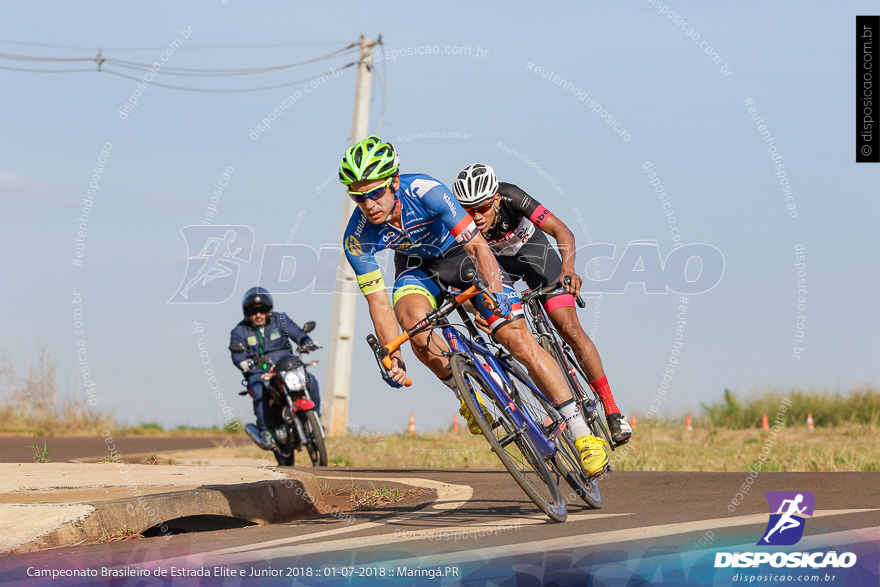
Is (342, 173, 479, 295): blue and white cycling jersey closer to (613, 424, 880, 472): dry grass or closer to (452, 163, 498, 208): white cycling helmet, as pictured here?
(452, 163, 498, 208): white cycling helmet

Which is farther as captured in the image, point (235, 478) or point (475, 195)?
point (235, 478)

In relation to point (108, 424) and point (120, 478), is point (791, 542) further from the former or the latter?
point (108, 424)

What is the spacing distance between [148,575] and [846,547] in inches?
125

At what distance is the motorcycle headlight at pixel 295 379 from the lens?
1211 cm

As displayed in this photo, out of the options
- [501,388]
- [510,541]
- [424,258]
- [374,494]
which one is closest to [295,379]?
[374,494]

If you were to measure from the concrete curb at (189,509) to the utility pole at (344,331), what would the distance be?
10.8 m

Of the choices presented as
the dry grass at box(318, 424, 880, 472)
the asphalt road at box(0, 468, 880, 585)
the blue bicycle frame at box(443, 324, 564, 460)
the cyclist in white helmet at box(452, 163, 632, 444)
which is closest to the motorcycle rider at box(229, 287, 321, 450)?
the dry grass at box(318, 424, 880, 472)

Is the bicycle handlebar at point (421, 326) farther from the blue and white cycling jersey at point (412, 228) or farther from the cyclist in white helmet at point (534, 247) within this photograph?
the cyclist in white helmet at point (534, 247)

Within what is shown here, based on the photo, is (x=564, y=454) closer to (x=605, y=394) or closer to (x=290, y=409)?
(x=605, y=394)

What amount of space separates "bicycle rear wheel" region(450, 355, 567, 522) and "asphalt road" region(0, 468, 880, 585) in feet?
0.42

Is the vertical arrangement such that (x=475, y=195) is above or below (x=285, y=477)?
above

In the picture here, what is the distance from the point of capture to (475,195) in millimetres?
7668

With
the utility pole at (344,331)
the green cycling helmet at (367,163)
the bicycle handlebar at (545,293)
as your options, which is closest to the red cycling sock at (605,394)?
the bicycle handlebar at (545,293)

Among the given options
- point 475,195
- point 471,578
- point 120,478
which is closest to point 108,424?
point 120,478
